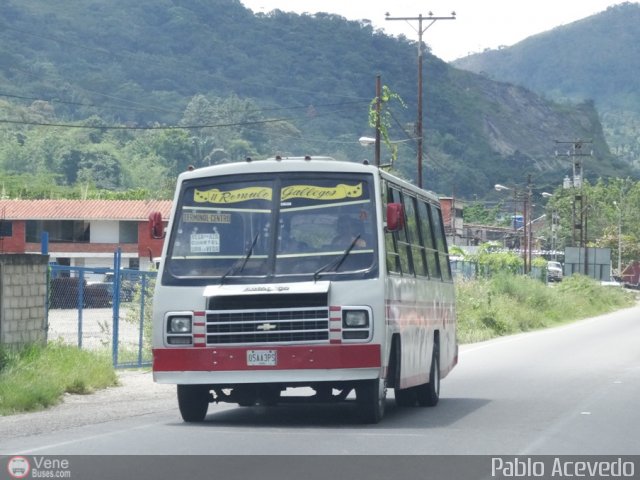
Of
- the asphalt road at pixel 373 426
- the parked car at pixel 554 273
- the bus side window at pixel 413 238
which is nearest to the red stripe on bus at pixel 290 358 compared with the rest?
the asphalt road at pixel 373 426

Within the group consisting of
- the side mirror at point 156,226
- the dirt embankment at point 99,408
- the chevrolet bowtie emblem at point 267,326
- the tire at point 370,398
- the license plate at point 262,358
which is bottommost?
the dirt embankment at point 99,408

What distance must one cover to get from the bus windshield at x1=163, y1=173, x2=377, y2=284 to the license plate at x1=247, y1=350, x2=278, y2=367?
2.55 feet

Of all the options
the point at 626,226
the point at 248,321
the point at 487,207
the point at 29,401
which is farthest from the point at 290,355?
the point at 487,207

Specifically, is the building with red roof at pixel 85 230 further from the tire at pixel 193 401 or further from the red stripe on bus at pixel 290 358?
the red stripe on bus at pixel 290 358

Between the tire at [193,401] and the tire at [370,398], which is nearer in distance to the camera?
the tire at [370,398]

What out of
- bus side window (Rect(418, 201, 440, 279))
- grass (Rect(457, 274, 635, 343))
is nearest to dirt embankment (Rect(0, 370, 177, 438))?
bus side window (Rect(418, 201, 440, 279))

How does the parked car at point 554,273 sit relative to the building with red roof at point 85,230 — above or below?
below

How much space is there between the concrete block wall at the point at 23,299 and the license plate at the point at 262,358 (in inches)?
234

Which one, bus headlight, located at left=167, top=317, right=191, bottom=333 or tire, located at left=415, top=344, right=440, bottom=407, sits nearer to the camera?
bus headlight, located at left=167, top=317, right=191, bottom=333

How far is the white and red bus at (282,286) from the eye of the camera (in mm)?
14289

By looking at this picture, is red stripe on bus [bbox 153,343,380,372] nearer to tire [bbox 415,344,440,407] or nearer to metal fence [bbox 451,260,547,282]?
tire [bbox 415,344,440,407]

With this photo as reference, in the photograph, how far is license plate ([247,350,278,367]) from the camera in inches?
563
